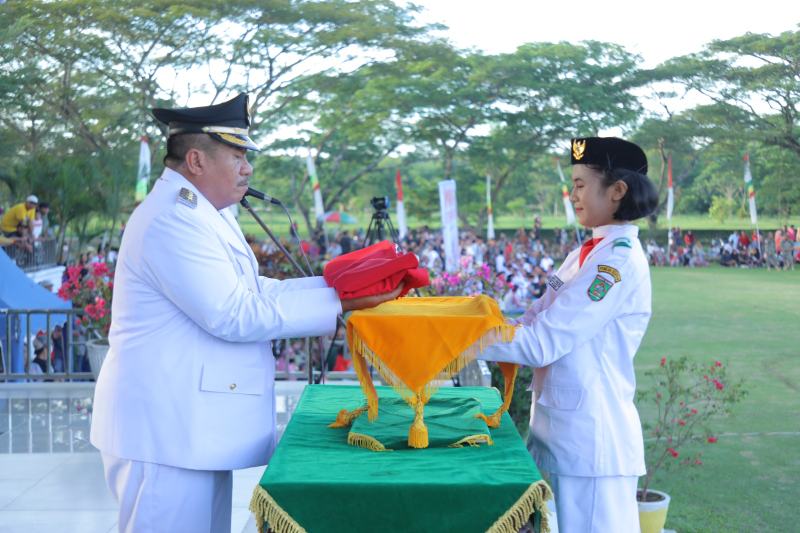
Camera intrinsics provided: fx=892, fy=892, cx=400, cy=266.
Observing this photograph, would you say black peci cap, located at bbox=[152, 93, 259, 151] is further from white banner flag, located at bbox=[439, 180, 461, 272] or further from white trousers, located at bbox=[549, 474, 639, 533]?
white banner flag, located at bbox=[439, 180, 461, 272]

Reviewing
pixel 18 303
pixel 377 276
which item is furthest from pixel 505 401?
pixel 18 303

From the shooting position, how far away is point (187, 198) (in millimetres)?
1916

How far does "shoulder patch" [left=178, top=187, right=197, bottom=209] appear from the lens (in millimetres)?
1904

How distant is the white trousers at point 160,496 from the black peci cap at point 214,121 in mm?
714

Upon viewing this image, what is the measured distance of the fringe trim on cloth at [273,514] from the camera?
155cm

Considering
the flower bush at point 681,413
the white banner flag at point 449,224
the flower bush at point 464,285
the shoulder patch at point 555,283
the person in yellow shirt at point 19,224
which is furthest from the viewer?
the person in yellow shirt at point 19,224

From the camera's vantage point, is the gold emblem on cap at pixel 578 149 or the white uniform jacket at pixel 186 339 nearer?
the white uniform jacket at pixel 186 339

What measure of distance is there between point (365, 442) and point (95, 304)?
4687mm

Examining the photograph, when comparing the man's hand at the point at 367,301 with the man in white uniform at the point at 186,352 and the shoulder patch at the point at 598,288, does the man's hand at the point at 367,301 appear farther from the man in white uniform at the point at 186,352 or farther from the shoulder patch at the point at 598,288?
the shoulder patch at the point at 598,288

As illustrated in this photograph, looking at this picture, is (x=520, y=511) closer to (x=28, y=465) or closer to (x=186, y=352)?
(x=186, y=352)

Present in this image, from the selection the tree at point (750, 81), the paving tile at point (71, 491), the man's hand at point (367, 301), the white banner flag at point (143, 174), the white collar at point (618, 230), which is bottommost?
the paving tile at point (71, 491)

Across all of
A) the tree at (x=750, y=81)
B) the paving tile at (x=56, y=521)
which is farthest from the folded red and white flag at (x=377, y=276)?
the tree at (x=750, y=81)

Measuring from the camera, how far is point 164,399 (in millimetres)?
1840

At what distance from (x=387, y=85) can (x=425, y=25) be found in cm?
195
